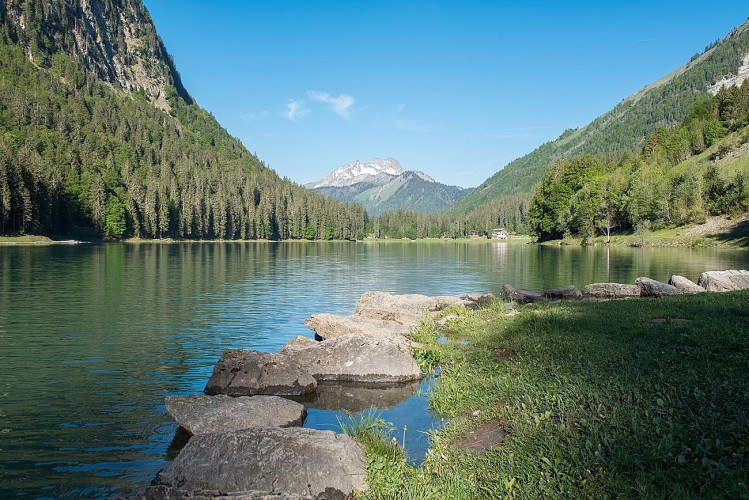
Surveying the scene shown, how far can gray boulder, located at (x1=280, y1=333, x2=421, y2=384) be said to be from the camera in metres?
17.8

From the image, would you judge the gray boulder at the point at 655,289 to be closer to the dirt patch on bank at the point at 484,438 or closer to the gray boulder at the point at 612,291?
the gray boulder at the point at 612,291

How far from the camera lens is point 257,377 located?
16.3 m

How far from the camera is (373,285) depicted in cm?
5069

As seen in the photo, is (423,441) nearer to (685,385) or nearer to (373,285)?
(685,385)

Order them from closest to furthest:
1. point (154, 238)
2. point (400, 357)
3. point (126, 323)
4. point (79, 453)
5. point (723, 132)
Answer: point (79, 453) → point (400, 357) → point (126, 323) → point (723, 132) → point (154, 238)

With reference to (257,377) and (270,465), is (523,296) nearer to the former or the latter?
(257,377)

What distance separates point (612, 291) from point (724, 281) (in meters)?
7.05

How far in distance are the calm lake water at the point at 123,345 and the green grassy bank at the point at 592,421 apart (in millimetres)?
2470

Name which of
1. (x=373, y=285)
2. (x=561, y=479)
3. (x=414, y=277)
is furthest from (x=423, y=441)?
(x=414, y=277)

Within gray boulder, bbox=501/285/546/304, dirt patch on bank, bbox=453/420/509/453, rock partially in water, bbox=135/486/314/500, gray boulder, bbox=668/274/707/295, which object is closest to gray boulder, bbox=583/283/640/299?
gray boulder, bbox=668/274/707/295

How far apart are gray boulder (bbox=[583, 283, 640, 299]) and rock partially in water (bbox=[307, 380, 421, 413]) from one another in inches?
857

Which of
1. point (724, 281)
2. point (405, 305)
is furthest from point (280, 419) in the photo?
point (724, 281)

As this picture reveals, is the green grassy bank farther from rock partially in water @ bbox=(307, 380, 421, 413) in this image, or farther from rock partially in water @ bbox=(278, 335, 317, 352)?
rock partially in water @ bbox=(278, 335, 317, 352)

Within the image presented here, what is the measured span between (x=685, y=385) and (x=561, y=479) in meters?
4.36
